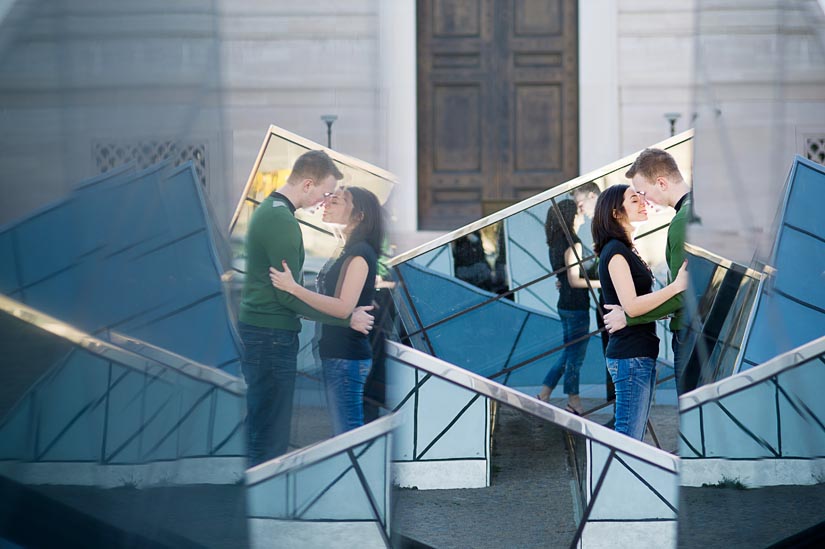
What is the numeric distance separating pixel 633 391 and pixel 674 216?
0.30 meters

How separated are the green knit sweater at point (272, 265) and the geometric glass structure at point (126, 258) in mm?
45

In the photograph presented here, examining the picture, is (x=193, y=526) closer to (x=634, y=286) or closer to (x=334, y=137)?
(x=334, y=137)

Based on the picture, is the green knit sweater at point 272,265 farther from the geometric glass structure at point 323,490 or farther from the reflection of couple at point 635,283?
the reflection of couple at point 635,283

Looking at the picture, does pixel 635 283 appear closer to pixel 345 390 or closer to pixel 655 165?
pixel 655 165

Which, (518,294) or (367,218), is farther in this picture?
(518,294)

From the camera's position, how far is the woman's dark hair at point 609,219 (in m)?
1.45

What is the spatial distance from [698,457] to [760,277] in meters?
0.28

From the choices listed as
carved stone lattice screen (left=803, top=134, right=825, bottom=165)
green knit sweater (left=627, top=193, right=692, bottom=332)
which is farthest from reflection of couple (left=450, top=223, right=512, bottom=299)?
carved stone lattice screen (left=803, top=134, right=825, bottom=165)

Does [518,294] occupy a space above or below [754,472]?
above

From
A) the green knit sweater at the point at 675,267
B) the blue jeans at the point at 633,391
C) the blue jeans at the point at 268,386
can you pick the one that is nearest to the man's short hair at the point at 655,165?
the green knit sweater at the point at 675,267

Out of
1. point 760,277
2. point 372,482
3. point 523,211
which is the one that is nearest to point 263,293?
point 372,482

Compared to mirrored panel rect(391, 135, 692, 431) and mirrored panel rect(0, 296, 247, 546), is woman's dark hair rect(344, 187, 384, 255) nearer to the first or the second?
mirrored panel rect(0, 296, 247, 546)

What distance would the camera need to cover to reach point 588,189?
1.57 metres

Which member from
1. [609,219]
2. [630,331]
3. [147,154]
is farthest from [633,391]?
[147,154]
